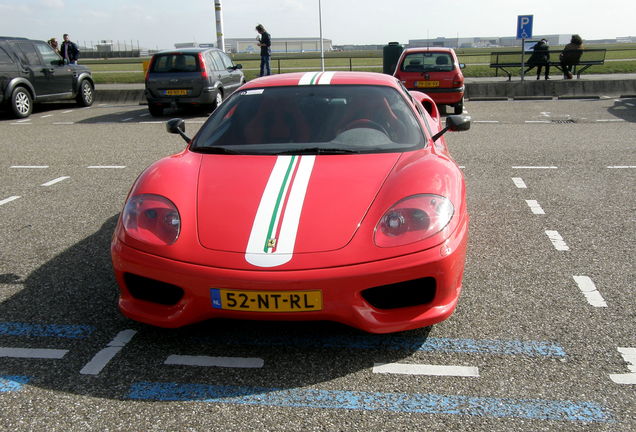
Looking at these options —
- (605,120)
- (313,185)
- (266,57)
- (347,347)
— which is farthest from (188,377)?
(266,57)

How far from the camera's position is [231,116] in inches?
162

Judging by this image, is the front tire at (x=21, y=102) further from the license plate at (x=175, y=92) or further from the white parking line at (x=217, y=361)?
→ the white parking line at (x=217, y=361)

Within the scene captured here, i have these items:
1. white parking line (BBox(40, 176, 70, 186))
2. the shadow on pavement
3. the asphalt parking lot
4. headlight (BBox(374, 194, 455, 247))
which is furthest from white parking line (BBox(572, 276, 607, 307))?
the shadow on pavement

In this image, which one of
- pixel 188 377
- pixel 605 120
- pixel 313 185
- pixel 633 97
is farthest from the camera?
pixel 633 97

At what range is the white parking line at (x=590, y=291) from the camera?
3.41 meters

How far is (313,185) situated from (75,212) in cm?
324

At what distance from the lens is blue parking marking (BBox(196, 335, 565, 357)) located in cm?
292

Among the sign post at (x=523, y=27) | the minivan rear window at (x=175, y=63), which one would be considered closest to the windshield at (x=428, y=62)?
the minivan rear window at (x=175, y=63)

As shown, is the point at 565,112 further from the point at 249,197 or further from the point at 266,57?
the point at 249,197

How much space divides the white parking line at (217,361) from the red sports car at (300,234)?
18 centimetres

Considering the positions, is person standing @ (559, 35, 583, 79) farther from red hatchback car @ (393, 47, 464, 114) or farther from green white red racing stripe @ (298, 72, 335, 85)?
green white red racing stripe @ (298, 72, 335, 85)

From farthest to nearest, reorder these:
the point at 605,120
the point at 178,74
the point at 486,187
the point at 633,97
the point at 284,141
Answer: the point at 633,97, the point at 178,74, the point at 605,120, the point at 486,187, the point at 284,141

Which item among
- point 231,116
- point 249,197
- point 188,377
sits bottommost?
point 188,377

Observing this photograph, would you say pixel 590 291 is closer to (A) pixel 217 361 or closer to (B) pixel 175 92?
(A) pixel 217 361
